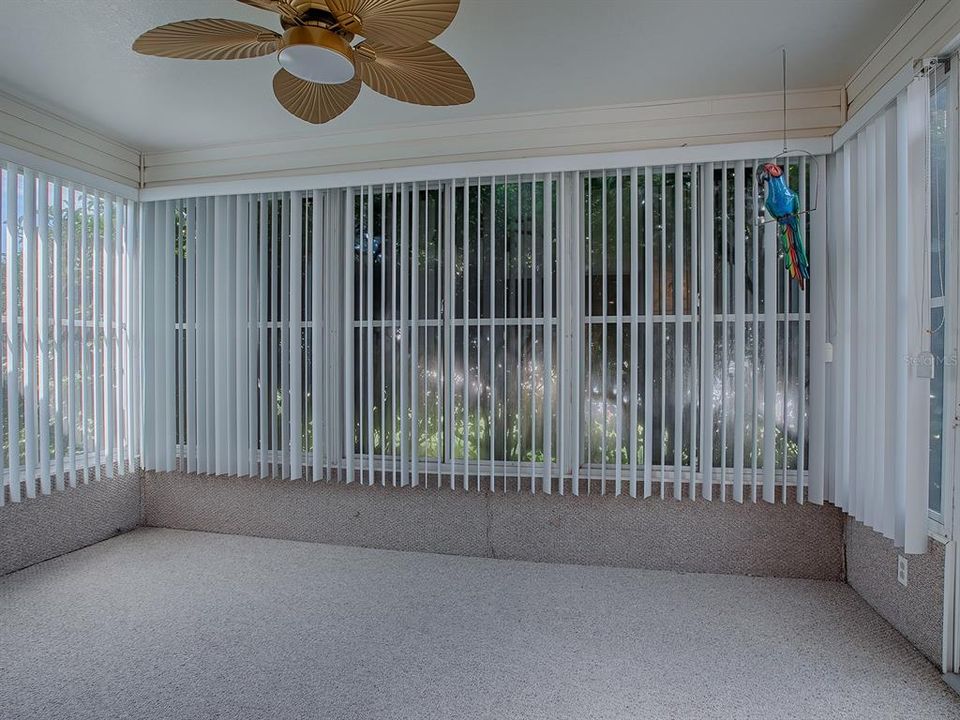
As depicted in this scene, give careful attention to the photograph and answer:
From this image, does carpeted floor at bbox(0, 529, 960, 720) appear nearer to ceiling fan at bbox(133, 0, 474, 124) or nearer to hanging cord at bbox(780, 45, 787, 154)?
ceiling fan at bbox(133, 0, 474, 124)

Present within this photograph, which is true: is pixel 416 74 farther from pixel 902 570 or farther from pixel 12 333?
pixel 902 570

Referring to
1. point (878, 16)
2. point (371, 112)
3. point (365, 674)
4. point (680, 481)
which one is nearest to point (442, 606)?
point (365, 674)

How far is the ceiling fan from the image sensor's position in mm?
1532

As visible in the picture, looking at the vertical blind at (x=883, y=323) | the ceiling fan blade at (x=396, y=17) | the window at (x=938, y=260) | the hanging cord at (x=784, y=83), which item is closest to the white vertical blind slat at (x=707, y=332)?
the hanging cord at (x=784, y=83)

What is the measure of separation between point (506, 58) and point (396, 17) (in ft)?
3.89

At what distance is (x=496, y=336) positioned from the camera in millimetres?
3180

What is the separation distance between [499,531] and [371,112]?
2544 millimetres

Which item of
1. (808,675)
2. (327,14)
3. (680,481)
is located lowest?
(808,675)

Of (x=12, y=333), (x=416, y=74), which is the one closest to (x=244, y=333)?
(x=12, y=333)

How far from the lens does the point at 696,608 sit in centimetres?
262

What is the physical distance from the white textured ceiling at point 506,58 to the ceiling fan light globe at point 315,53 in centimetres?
80

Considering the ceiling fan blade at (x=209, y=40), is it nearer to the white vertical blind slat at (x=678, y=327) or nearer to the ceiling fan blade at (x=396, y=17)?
the ceiling fan blade at (x=396, y=17)

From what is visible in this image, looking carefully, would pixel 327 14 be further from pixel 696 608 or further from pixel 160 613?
pixel 696 608

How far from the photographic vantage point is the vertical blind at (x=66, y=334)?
290cm
